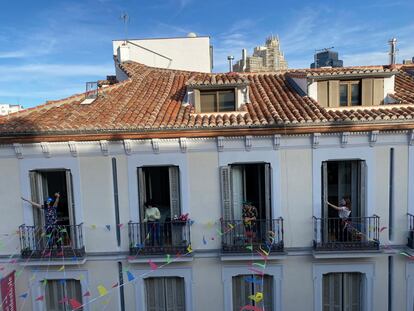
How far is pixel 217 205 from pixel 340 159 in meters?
3.42

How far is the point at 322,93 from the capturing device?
9.41m

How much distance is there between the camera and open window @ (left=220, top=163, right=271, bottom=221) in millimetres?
8750

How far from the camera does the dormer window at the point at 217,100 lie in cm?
948

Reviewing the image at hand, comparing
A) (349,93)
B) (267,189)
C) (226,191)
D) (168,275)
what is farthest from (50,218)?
(349,93)

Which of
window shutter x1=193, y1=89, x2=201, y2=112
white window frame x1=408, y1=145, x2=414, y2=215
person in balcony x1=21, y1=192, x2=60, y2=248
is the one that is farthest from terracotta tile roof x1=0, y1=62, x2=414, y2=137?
person in balcony x1=21, y1=192, x2=60, y2=248

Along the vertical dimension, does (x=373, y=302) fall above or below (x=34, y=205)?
below

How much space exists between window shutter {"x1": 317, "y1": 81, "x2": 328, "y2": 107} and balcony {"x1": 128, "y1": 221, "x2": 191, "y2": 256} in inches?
199

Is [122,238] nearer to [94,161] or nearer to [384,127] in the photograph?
[94,161]

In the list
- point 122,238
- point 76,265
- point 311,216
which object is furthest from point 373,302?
point 76,265

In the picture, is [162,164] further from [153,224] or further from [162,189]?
[153,224]

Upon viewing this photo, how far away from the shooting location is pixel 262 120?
8.28m

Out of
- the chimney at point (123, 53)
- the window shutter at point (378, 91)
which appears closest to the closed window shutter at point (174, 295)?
the window shutter at point (378, 91)

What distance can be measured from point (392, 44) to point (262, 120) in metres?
7.68

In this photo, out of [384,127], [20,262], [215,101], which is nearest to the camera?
[384,127]
